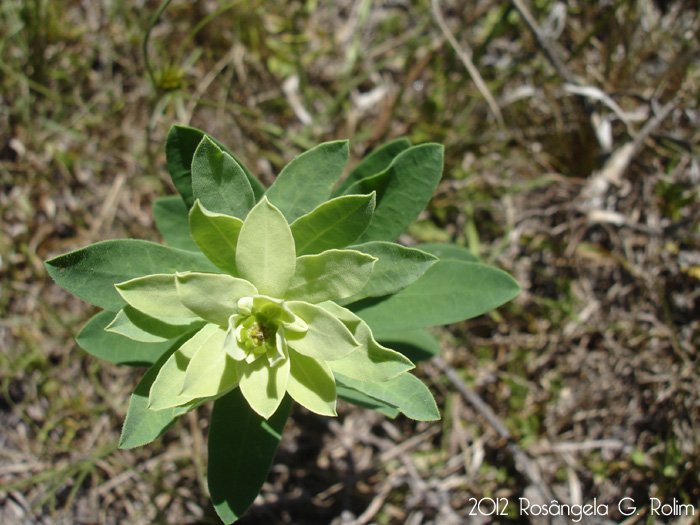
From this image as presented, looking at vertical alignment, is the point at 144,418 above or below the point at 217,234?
below

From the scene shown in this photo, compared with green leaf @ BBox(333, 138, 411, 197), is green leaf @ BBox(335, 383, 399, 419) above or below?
below

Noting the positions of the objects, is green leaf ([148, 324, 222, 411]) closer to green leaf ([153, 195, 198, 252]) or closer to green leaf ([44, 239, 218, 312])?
green leaf ([44, 239, 218, 312])

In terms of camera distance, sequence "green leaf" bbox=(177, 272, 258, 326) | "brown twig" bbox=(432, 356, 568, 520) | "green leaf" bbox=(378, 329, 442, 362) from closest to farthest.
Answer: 1. "green leaf" bbox=(177, 272, 258, 326)
2. "green leaf" bbox=(378, 329, 442, 362)
3. "brown twig" bbox=(432, 356, 568, 520)

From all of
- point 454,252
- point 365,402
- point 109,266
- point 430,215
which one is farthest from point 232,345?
point 430,215

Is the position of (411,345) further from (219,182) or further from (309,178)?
(219,182)

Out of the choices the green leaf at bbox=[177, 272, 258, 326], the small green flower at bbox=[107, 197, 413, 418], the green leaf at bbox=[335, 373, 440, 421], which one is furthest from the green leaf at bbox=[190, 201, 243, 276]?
the green leaf at bbox=[335, 373, 440, 421]
